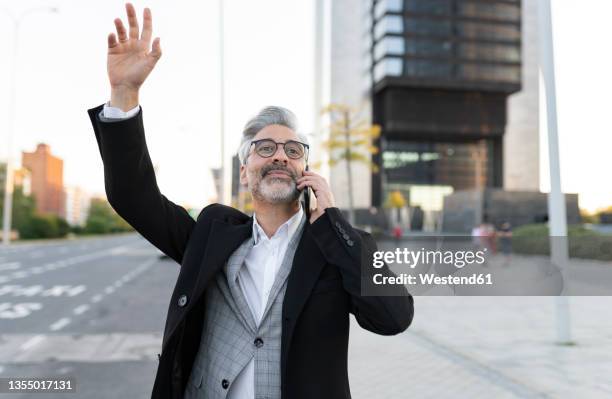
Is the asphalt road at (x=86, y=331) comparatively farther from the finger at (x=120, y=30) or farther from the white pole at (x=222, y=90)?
the white pole at (x=222, y=90)

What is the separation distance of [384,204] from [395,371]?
55528 mm

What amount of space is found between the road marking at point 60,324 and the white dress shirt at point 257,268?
7680mm

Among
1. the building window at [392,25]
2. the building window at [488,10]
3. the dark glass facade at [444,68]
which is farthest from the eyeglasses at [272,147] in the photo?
the building window at [488,10]

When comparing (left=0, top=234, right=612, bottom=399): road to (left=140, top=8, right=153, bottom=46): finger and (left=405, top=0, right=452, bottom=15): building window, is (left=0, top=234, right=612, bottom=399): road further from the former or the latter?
(left=405, top=0, right=452, bottom=15): building window

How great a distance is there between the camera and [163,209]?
2.16 m

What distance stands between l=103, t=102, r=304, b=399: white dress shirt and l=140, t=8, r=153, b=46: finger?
244mm

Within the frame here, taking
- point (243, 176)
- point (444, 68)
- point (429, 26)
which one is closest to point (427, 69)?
point (444, 68)

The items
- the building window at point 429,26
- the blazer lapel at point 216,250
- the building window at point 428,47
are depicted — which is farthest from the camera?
the building window at point 429,26

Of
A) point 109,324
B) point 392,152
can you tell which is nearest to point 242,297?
point 109,324

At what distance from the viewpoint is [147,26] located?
1.97 meters

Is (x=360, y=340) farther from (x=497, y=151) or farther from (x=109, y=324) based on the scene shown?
(x=497, y=151)

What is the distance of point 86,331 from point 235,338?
7.37 m

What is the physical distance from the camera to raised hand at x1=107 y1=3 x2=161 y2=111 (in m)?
1.93

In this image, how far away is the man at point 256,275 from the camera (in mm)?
1934
